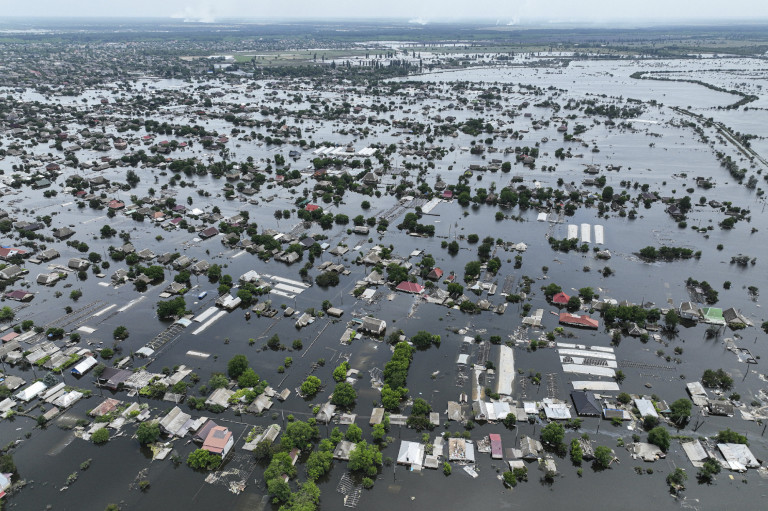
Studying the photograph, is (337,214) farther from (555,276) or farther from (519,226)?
(555,276)

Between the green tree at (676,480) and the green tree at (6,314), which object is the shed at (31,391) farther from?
the green tree at (676,480)

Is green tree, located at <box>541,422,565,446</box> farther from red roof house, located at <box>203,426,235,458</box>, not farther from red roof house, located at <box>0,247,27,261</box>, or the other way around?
red roof house, located at <box>0,247,27,261</box>

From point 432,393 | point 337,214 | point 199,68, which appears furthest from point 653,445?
point 199,68

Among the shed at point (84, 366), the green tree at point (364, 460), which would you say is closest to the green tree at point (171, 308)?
the shed at point (84, 366)

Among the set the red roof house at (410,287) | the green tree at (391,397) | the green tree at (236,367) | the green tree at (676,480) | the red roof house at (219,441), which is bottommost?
the green tree at (676,480)

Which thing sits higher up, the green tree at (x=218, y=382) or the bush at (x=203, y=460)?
the green tree at (x=218, y=382)

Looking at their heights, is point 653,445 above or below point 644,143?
below

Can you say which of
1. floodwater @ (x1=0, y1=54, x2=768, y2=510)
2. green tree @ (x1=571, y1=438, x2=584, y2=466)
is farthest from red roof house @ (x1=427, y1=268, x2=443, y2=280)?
green tree @ (x1=571, y1=438, x2=584, y2=466)
